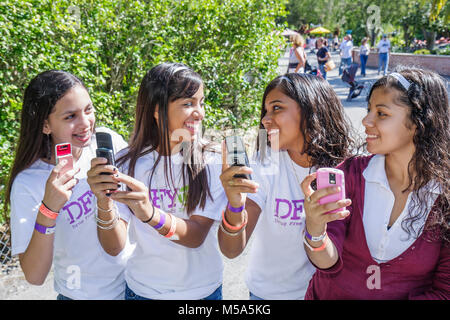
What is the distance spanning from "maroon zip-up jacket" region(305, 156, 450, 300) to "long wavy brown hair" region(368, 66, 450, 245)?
82 millimetres

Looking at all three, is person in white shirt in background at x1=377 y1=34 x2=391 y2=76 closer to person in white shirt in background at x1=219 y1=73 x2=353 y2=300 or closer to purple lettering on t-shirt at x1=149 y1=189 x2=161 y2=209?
person in white shirt in background at x1=219 y1=73 x2=353 y2=300

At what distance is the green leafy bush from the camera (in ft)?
11.0

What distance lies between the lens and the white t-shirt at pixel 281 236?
1.91 m

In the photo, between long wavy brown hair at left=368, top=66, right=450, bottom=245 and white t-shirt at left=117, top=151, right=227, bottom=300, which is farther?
white t-shirt at left=117, top=151, right=227, bottom=300

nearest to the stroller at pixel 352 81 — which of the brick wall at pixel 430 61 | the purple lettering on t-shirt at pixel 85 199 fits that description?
the brick wall at pixel 430 61

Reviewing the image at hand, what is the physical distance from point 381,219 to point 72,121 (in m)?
1.53

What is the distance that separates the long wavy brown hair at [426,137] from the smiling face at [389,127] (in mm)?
20

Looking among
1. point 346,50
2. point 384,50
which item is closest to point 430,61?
point 384,50

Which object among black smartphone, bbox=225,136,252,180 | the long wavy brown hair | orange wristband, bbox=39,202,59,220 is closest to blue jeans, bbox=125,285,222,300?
orange wristband, bbox=39,202,59,220

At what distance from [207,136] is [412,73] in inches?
140

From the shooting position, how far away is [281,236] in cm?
192

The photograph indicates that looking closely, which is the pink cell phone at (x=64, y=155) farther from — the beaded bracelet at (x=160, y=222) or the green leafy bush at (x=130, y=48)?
the green leafy bush at (x=130, y=48)

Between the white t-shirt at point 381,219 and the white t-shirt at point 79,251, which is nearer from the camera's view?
the white t-shirt at point 381,219

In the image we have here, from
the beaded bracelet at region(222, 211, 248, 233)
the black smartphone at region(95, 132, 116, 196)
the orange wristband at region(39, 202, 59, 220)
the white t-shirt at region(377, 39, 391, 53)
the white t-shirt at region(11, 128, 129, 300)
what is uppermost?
the white t-shirt at region(377, 39, 391, 53)
